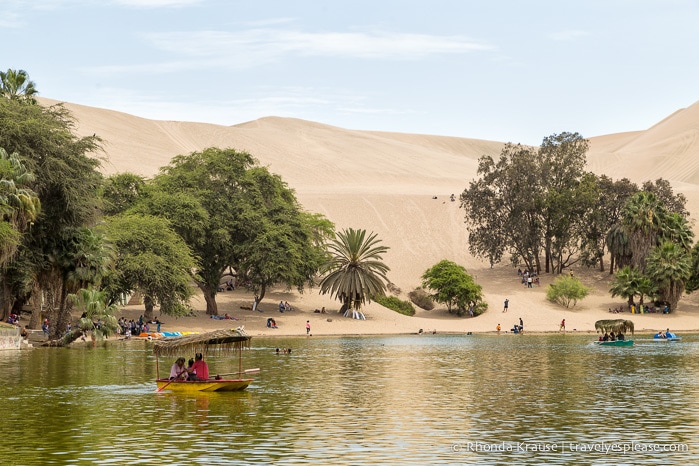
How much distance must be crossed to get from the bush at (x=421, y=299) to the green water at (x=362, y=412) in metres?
45.2

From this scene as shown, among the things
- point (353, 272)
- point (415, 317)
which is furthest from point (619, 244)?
point (353, 272)

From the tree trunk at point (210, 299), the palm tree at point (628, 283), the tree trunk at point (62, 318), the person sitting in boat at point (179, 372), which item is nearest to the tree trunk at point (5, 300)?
the tree trunk at point (62, 318)

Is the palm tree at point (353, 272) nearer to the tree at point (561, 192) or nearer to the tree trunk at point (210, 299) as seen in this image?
the tree trunk at point (210, 299)

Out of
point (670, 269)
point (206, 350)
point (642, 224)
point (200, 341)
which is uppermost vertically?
point (642, 224)

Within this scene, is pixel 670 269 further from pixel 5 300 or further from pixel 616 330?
pixel 5 300

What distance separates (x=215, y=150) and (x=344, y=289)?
18891 mm

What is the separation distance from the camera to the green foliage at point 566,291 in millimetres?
95062

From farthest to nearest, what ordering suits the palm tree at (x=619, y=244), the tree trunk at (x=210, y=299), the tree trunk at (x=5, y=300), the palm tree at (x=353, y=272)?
the palm tree at (x=619, y=244) < the palm tree at (x=353, y=272) < the tree trunk at (x=210, y=299) < the tree trunk at (x=5, y=300)

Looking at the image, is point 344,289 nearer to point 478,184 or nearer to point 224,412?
point 478,184

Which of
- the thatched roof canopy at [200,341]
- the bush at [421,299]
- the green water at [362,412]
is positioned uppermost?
the bush at [421,299]

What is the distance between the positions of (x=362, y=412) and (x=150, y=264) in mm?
43202

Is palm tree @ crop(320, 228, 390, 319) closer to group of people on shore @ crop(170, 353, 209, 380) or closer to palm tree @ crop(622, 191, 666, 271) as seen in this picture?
palm tree @ crop(622, 191, 666, 271)

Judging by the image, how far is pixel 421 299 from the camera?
97.7 m

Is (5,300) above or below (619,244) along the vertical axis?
below
